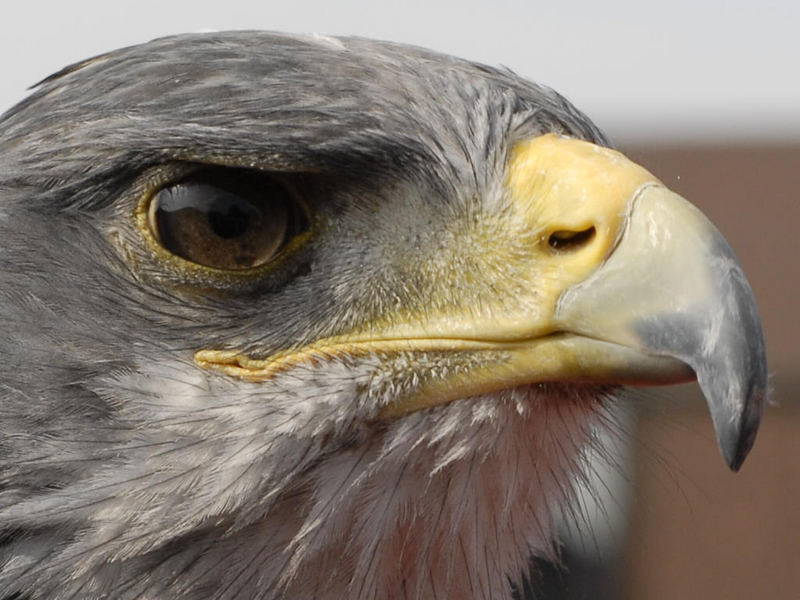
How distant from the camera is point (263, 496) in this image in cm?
279

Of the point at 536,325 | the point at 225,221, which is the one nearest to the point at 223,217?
the point at 225,221

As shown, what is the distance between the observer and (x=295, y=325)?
9.35 ft

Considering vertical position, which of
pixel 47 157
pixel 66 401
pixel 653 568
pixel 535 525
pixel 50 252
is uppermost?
pixel 47 157

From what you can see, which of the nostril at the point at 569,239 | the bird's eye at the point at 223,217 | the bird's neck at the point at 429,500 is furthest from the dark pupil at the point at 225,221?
the nostril at the point at 569,239

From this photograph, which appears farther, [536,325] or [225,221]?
[225,221]

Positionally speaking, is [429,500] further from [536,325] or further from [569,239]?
[569,239]

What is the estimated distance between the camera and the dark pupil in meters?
2.88

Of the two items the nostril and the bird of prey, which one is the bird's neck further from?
the nostril

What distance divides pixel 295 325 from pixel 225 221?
0.90 feet

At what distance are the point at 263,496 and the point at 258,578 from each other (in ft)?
0.64

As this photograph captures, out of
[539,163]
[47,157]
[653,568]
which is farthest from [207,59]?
[653,568]

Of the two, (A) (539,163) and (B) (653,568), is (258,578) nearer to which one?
(A) (539,163)

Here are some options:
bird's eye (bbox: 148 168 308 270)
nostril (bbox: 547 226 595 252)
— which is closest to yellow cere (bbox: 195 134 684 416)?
nostril (bbox: 547 226 595 252)

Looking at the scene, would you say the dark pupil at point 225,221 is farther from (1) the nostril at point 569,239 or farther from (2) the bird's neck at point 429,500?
(1) the nostril at point 569,239
